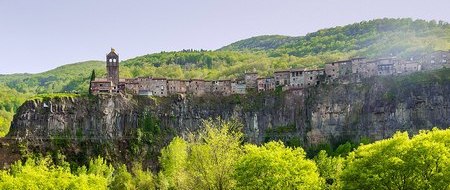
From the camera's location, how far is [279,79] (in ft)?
534

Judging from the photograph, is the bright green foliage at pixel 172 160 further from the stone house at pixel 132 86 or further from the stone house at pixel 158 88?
the stone house at pixel 158 88

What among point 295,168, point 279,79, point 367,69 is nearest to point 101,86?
point 279,79

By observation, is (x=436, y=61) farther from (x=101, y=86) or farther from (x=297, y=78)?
(x=101, y=86)

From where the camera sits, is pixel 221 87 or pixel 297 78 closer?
pixel 297 78

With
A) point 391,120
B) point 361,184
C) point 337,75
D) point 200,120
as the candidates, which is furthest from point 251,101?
point 361,184

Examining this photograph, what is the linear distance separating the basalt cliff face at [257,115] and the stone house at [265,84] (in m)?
2.32

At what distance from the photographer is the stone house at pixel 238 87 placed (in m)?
165

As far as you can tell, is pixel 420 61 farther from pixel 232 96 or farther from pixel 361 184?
pixel 361 184

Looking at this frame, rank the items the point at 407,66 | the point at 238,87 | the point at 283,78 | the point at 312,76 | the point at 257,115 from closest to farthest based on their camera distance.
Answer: the point at 407,66
the point at 312,76
the point at 257,115
the point at 283,78
the point at 238,87

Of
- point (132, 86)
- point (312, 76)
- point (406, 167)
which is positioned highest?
point (312, 76)

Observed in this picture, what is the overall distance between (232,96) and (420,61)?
56647mm

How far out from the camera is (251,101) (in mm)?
162250

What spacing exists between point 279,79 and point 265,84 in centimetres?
484

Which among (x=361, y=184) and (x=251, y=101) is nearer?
(x=361, y=184)
